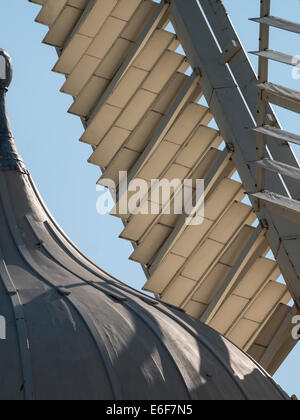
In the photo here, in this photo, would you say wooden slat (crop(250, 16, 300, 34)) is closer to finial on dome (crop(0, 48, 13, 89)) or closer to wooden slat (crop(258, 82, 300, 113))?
wooden slat (crop(258, 82, 300, 113))

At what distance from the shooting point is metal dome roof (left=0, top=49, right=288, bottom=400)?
16625mm

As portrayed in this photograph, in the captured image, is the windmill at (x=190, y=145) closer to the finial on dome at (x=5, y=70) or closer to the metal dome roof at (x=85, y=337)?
the finial on dome at (x=5, y=70)

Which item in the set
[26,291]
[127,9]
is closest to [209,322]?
[127,9]

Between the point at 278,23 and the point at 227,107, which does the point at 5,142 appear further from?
the point at 227,107

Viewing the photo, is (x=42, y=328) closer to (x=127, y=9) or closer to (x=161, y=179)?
(x=161, y=179)

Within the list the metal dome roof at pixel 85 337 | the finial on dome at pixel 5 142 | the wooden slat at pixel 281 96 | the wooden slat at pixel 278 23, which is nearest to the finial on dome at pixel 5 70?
the finial on dome at pixel 5 142

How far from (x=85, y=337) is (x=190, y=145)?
346 inches

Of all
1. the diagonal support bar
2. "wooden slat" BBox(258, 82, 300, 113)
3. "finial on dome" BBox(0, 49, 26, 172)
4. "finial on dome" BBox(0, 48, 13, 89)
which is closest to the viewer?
"wooden slat" BBox(258, 82, 300, 113)

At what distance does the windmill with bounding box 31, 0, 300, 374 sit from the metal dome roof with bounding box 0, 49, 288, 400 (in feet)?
15.3

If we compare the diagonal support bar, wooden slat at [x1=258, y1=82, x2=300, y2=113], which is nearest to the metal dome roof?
wooden slat at [x1=258, y1=82, x2=300, y2=113]

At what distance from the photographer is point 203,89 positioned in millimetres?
24797

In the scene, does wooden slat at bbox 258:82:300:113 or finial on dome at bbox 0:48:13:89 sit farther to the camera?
finial on dome at bbox 0:48:13:89

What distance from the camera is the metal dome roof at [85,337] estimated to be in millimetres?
16625
